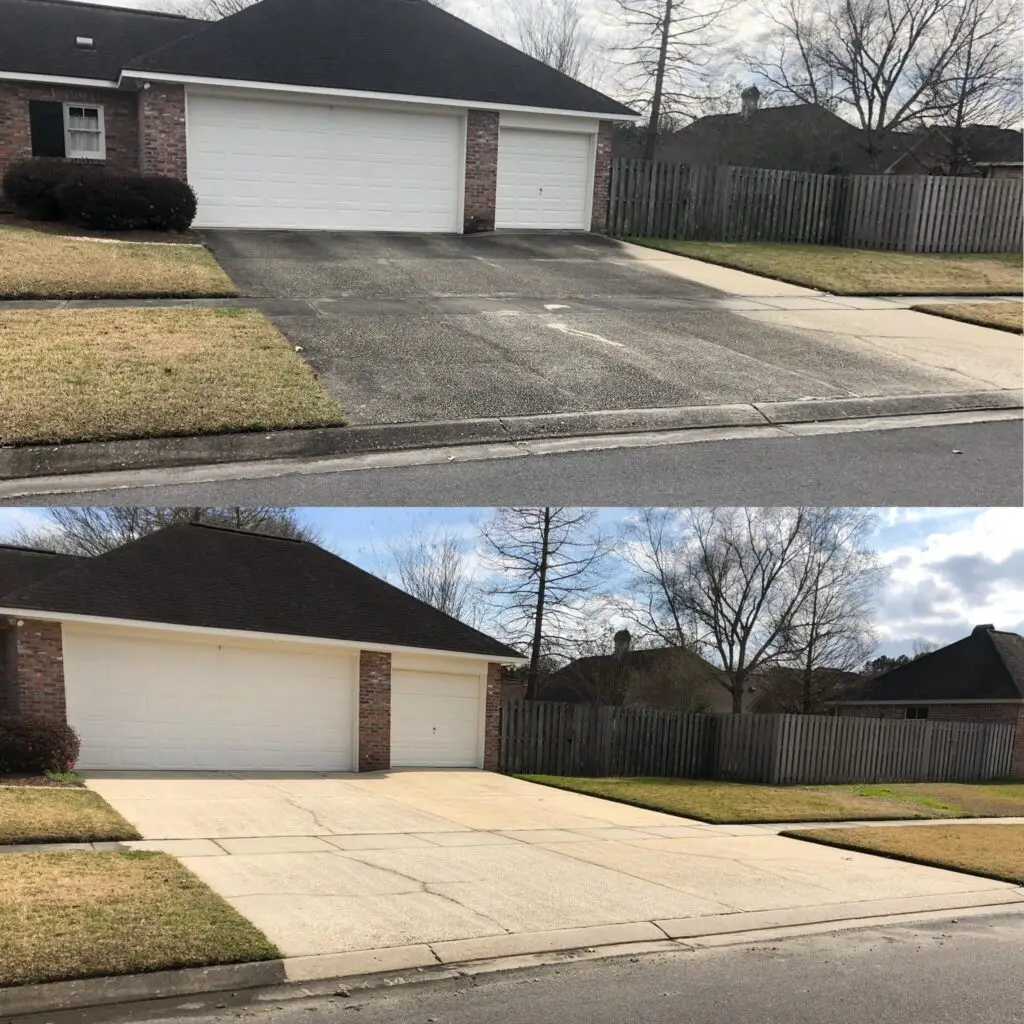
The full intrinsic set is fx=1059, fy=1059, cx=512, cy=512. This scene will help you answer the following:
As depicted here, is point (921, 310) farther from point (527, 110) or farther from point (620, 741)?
point (527, 110)

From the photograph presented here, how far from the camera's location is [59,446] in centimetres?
859

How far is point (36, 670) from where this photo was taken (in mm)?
13367

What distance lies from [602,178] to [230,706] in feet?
50.9

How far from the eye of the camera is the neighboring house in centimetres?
3684

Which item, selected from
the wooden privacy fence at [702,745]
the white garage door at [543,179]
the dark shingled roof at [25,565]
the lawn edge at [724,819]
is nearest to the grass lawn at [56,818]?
the dark shingled roof at [25,565]

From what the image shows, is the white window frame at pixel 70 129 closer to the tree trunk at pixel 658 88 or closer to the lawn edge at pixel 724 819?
the lawn edge at pixel 724 819

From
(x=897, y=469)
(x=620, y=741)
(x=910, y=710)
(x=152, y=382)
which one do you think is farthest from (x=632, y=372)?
(x=910, y=710)

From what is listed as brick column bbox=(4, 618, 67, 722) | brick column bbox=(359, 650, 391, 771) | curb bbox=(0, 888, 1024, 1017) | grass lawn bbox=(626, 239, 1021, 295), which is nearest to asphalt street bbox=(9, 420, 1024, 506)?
curb bbox=(0, 888, 1024, 1017)

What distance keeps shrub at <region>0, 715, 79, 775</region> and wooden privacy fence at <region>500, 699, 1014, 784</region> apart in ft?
25.2

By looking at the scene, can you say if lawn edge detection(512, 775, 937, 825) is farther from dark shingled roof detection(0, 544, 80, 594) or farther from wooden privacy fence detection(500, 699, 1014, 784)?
dark shingled roof detection(0, 544, 80, 594)

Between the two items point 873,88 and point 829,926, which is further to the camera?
point 873,88

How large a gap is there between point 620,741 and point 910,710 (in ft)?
52.7

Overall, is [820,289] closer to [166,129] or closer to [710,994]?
[166,129]

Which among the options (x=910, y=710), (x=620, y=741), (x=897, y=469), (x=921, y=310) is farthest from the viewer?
(x=910, y=710)
